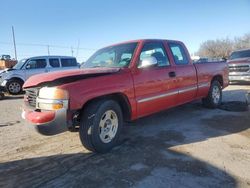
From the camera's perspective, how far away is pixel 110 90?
4.14m

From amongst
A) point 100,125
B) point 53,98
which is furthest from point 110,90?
point 53,98

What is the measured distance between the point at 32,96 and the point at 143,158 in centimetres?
204

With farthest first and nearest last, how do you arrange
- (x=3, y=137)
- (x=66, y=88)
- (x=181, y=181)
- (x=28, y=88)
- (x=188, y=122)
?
(x=188, y=122), (x=3, y=137), (x=28, y=88), (x=66, y=88), (x=181, y=181)

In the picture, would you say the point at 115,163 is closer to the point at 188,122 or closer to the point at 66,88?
the point at 66,88

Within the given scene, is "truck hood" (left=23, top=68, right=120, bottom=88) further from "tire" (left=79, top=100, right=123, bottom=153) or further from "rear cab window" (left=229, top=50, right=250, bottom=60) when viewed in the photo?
"rear cab window" (left=229, top=50, right=250, bottom=60)

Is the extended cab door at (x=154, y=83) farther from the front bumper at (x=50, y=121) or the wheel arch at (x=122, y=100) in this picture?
the front bumper at (x=50, y=121)

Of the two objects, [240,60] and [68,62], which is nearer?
[240,60]

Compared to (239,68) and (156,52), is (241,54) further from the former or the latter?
(156,52)

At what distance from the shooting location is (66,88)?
143 inches

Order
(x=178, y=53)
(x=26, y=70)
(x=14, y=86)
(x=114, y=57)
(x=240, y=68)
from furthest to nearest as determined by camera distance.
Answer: (x=26, y=70) → (x=14, y=86) → (x=240, y=68) → (x=178, y=53) → (x=114, y=57)

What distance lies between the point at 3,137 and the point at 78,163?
237cm

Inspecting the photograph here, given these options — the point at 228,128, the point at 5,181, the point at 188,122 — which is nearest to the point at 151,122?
the point at 188,122

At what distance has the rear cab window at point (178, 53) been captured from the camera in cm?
584

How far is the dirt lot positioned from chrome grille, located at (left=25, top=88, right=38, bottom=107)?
87 centimetres
